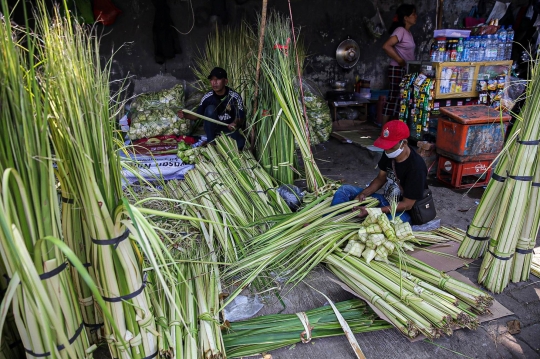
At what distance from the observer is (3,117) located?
1.17 metres

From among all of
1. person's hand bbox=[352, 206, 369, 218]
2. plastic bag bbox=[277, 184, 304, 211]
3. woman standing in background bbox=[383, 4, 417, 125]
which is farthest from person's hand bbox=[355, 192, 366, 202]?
woman standing in background bbox=[383, 4, 417, 125]

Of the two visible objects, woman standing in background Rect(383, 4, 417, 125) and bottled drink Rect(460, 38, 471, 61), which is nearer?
bottled drink Rect(460, 38, 471, 61)

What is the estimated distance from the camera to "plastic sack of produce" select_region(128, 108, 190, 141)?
525cm

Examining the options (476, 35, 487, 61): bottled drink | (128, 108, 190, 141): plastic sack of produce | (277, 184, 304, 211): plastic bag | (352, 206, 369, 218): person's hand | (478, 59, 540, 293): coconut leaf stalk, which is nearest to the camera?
(478, 59, 540, 293): coconut leaf stalk

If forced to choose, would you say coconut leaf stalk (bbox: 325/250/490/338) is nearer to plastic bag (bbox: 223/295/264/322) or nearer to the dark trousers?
plastic bag (bbox: 223/295/264/322)

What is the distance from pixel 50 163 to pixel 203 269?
129cm

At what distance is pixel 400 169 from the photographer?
9.79ft

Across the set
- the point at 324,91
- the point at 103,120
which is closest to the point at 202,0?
the point at 324,91

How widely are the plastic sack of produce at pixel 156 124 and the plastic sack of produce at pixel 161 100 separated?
0.10m

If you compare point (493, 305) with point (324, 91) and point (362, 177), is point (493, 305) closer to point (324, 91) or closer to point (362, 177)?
point (362, 177)

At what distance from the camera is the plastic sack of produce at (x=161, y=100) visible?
5.54 m

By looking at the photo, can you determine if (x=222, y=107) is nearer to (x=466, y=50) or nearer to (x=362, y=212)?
(x=362, y=212)

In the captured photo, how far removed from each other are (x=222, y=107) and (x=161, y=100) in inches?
57.6

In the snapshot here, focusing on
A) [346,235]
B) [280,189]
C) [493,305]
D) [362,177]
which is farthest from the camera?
[362,177]
